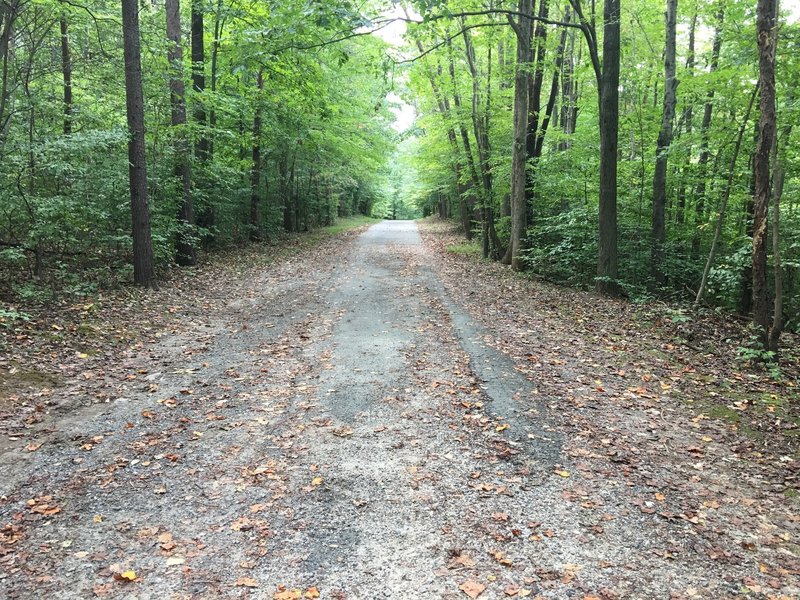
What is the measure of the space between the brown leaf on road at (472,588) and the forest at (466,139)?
601 cm

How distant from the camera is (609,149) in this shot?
11055 millimetres

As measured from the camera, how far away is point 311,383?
6367mm

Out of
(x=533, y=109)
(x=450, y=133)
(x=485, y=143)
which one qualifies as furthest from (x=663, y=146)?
(x=450, y=133)

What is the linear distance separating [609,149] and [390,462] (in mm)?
9268

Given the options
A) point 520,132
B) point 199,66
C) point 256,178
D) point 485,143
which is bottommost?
point 256,178

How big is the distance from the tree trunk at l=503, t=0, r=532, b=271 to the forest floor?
7.03 m

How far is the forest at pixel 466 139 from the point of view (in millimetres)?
9094

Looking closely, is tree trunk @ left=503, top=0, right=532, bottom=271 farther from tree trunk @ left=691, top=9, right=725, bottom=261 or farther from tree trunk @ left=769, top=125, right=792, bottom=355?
tree trunk @ left=769, top=125, right=792, bottom=355

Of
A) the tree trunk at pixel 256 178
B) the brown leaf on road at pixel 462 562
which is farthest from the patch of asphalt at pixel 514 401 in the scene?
the tree trunk at pixel 256 178

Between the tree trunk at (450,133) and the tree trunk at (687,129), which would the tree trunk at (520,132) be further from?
the tree trunk at (687,129)

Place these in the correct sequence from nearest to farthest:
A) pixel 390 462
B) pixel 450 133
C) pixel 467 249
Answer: pixel 390 462 < pixel 450 133 < pixel 467 249

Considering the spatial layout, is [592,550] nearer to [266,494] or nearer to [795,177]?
[266,494]

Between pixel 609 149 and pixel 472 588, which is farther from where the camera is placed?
pixel 609 149

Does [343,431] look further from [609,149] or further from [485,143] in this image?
[485,143]
